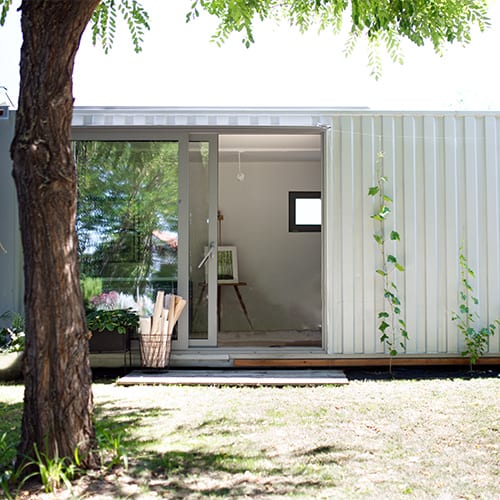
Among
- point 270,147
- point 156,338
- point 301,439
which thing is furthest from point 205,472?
point 270,147

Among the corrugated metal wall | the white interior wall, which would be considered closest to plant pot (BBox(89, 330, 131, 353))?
the corrugated metal wall

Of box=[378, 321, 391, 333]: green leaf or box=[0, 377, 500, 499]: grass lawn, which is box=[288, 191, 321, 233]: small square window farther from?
box=[0, 377, 500, 499]: grass lawn

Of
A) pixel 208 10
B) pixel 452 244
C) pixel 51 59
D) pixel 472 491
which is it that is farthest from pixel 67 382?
pixel 452 244

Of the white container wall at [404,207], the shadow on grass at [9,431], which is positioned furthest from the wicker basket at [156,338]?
the shadow on grass at [9,431]

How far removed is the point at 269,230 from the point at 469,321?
156 inches

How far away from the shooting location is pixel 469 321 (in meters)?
6.27

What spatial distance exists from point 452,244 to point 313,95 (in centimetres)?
792

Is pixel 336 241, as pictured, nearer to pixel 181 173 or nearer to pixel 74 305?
pixel 181 173

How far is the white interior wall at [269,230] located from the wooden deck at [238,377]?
3.53m

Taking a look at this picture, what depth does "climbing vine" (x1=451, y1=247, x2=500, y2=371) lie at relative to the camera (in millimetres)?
6141

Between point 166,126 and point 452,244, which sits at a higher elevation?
point 166,126

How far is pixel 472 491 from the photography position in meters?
3.09

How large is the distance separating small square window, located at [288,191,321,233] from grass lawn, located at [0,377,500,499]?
4252 mm

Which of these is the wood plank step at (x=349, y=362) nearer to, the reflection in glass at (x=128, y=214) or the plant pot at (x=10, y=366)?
the reflection in glass at (x=128, y=214)
